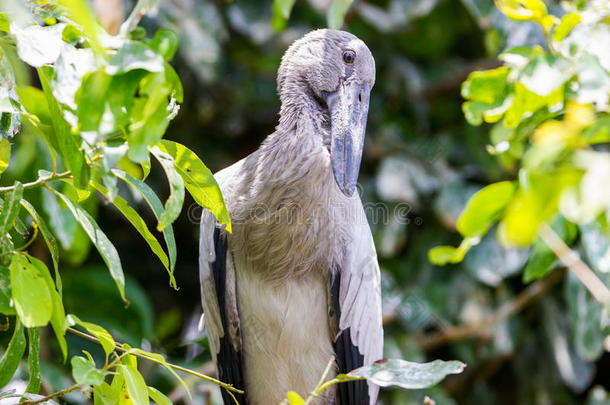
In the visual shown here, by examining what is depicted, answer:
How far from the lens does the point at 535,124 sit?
150 cm

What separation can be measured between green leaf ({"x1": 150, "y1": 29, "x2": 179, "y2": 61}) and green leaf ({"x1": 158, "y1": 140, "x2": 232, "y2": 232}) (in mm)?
283

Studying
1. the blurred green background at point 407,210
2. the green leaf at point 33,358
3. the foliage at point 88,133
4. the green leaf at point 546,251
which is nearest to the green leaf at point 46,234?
the foliage at point 88,133

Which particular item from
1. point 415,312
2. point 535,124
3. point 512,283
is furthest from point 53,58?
point 512,283

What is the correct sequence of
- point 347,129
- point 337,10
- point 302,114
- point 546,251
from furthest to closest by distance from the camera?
point 302,114 → point 347,129 → point 337,10 → point 546,251

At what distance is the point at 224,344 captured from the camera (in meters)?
2.56

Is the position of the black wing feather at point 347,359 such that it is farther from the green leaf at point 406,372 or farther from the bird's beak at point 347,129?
the green leaf at point 406,372

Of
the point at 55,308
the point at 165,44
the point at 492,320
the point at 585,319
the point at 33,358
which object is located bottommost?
the point at 492,320

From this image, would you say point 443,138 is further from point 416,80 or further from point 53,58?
point 53,58

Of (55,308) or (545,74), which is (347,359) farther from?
(545,74)

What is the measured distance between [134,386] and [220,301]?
110cm

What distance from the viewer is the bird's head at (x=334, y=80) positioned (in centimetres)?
236

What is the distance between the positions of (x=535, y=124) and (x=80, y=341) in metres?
2.59

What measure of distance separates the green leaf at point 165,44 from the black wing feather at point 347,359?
1.41 m


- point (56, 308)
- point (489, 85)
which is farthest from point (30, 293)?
point (489, 85)
